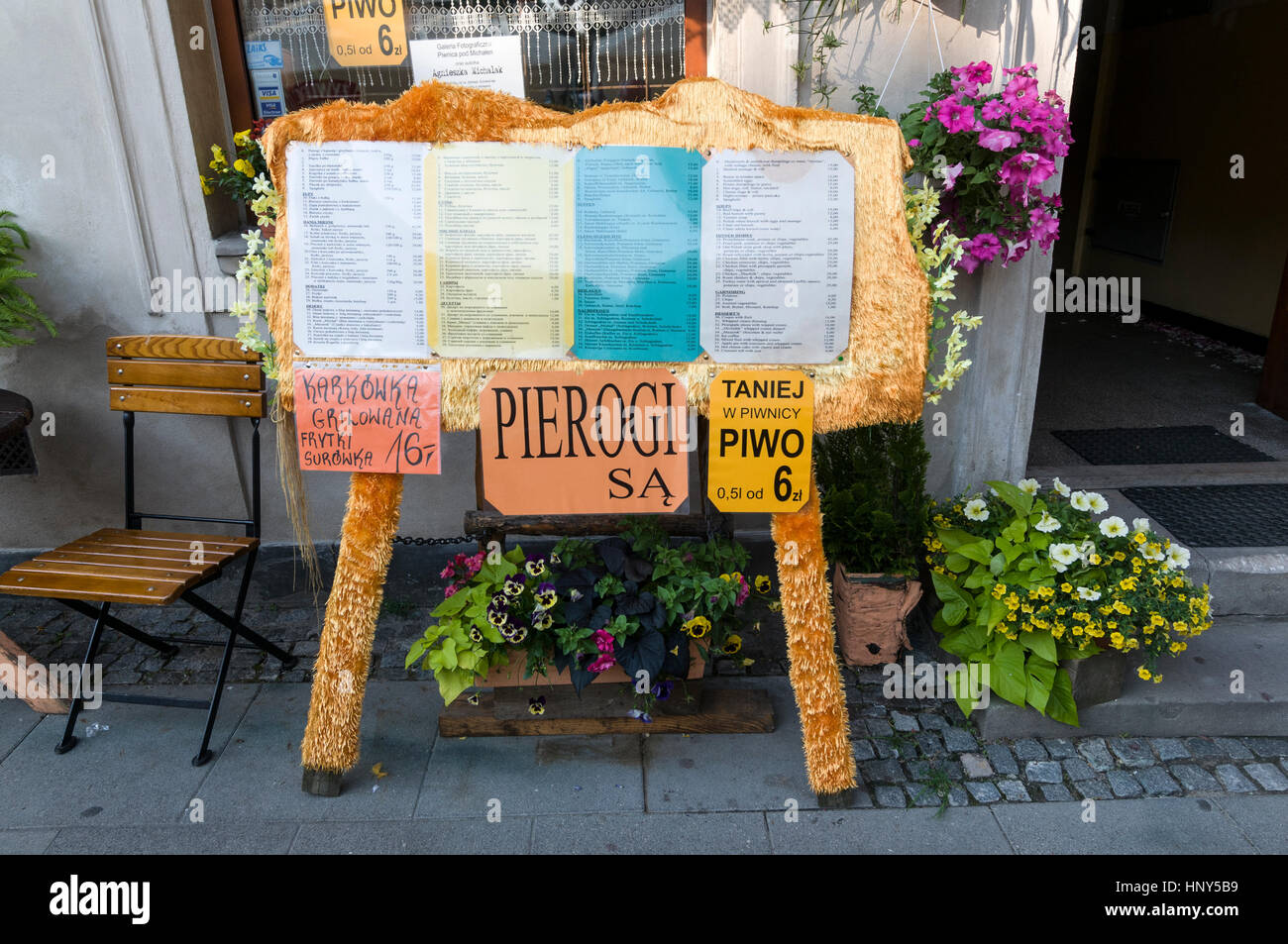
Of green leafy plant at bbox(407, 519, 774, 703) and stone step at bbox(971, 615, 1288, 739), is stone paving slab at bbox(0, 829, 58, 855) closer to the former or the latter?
green leafy plant at bbox(407, 519, 774, 703)

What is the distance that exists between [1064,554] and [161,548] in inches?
129

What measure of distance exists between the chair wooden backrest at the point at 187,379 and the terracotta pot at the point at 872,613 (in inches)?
92.1

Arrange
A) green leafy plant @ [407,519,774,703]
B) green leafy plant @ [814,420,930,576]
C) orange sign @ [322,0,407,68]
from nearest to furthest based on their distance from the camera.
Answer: green leafy plant @ [407,519,774,703], orange sign @ [322,0,407,68], green leafy plant @ [814,420,930,576]

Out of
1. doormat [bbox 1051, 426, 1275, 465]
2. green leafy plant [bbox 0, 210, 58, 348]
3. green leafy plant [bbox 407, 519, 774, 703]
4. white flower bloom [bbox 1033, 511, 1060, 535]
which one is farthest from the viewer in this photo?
doormat [bbox 1051, 426, 1275, 465]

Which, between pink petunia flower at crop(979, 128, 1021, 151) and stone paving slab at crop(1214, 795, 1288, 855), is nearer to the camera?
stone paving slab at crop(1214, 795, 1288, 855)

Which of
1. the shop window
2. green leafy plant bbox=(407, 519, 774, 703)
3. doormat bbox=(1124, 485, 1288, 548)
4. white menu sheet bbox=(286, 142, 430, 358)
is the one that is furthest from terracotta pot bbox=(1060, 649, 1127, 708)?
the shop window

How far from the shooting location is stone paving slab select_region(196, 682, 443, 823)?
2912 mm

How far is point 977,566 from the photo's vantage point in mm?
3240

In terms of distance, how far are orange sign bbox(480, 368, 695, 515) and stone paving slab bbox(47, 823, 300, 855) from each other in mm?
1302

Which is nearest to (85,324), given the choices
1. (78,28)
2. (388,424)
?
(78,28)

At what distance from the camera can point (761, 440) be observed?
8.52 feet

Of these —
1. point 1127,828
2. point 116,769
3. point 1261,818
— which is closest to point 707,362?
point 1127,828

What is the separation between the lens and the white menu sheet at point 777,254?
246cm

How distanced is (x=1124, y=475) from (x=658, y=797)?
298cm
